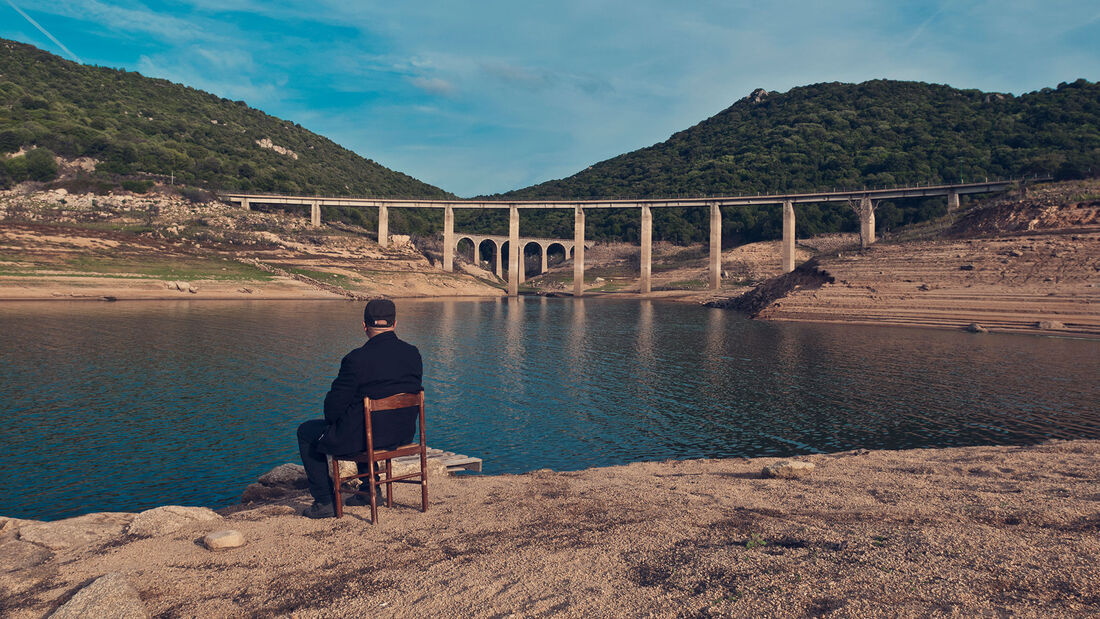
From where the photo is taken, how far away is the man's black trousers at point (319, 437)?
337 inches

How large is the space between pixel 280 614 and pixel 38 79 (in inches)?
8384

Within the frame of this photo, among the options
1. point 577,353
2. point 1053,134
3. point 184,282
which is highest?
point 1053,134

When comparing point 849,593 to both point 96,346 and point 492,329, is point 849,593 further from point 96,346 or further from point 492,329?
point 492,329

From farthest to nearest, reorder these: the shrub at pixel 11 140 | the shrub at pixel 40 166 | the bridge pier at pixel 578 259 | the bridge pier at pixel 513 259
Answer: the bridge pier at pixel 578 259, the bridge pier at pixel 513 259, the shrub at pixel 11 140, the shrub at pixel 40 166

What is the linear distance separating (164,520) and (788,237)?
12794 centimetres

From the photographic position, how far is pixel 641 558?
6.61 meters

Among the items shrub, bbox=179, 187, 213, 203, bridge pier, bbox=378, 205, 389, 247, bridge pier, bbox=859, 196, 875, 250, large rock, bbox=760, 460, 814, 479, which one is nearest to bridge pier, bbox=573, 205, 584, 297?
bridge pier, bbox=378, 205, 389, 247

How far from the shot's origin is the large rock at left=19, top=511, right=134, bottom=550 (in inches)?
296

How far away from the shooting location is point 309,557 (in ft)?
22.8

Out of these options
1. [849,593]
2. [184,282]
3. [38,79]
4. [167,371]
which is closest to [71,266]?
[184,282]

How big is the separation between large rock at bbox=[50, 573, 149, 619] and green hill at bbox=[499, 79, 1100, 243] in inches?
4953

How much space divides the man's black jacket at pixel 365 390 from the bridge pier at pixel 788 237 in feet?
406

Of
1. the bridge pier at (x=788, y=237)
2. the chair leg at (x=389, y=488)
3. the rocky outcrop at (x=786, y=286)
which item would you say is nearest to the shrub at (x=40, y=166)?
the rocky outcrop at (x=786, y=286)

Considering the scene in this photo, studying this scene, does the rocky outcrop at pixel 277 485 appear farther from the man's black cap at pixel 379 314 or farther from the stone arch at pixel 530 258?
the stone arch at pixel 530 258
